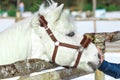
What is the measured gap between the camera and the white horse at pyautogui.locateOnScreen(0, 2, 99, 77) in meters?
3.12

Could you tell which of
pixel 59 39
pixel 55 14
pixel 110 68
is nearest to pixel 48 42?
pixel 59 39

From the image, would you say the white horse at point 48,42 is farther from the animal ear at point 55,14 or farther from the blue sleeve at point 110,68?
the blue sleeve at point 110,68

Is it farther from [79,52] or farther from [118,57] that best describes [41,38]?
[118,57]

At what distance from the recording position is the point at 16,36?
3119 mm

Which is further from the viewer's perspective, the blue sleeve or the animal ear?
the blue sleeve

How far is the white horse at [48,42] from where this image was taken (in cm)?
312

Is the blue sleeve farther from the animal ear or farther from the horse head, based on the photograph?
the animal ear

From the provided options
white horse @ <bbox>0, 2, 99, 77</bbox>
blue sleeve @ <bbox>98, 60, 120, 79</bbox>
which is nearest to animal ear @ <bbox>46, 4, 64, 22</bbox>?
white horse @ <bbox>0, 2, 99, 77</bbox>

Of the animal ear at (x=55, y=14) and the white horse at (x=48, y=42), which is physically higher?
the animal ear at (x=55, y=14)

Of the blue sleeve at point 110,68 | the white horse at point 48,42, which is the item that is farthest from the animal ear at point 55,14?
the blue sleeve at point 110,68

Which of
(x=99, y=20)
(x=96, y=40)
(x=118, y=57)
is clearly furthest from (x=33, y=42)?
(x=99, y=20)

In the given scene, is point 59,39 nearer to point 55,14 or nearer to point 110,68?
point 55,14

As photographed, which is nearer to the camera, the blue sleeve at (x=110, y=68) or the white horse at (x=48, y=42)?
the white horse at (x=48, y=42)

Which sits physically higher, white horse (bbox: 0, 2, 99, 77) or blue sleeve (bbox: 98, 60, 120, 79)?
white horse (bbox: 0, 2, 99, 77)
